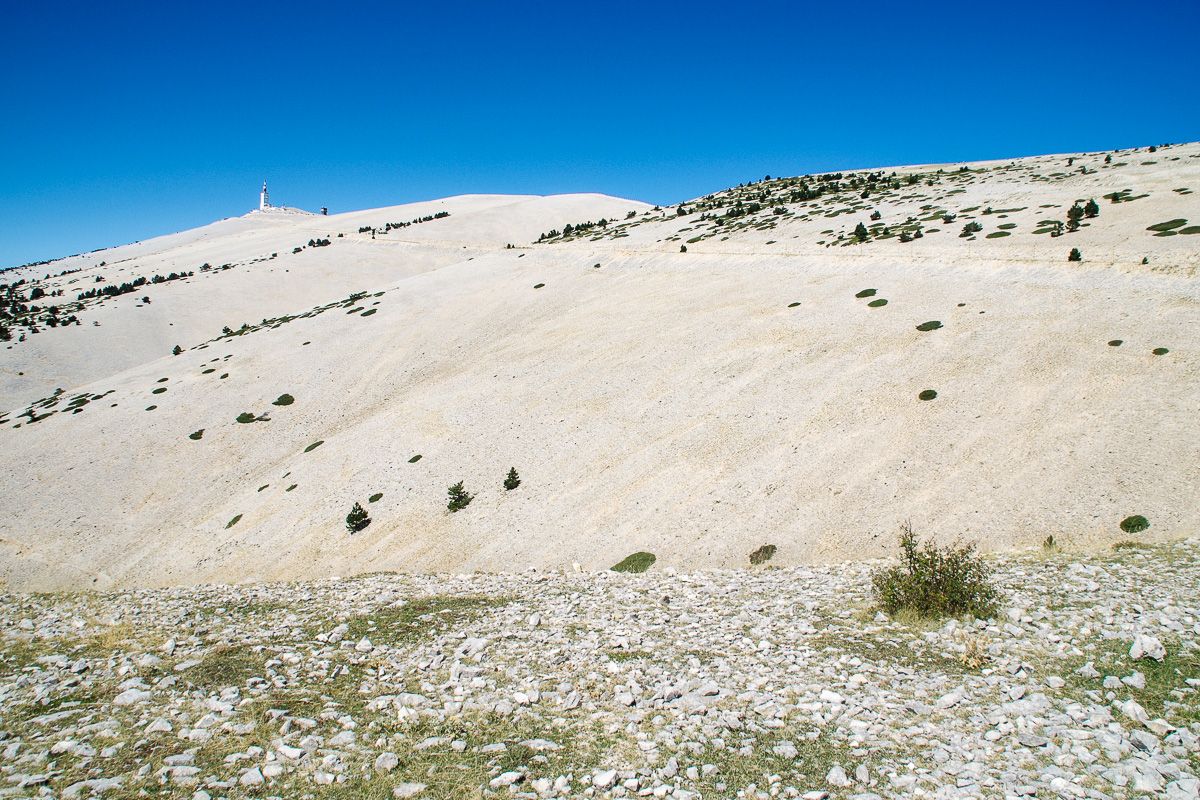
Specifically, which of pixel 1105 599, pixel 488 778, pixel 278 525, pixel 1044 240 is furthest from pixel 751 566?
pixel 1044 240

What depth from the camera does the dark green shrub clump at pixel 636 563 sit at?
24578 mm

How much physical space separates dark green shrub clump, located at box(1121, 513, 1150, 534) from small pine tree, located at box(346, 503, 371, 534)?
112 feet

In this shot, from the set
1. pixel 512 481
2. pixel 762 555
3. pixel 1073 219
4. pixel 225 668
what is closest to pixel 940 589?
pixel 762 555

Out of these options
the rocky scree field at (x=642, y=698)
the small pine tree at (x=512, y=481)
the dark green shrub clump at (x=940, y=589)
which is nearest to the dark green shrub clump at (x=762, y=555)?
the rocky scree field at (x=642, y=698)

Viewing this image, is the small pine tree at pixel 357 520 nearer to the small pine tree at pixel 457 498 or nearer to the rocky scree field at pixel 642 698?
the small pine tree at pixel 457 498

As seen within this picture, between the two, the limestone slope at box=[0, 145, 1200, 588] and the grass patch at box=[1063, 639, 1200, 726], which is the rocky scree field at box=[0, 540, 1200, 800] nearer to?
the grass patch at box=[1063, 639, 1200, 726]

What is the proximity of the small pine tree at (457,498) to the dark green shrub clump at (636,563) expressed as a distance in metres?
11.5

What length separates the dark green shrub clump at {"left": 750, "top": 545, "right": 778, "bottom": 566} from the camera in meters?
23.9

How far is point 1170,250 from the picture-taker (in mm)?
40438

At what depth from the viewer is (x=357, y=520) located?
33.1 meters

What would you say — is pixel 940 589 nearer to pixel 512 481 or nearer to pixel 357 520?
pixel 512 481

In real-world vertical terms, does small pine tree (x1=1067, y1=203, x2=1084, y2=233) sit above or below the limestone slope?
above

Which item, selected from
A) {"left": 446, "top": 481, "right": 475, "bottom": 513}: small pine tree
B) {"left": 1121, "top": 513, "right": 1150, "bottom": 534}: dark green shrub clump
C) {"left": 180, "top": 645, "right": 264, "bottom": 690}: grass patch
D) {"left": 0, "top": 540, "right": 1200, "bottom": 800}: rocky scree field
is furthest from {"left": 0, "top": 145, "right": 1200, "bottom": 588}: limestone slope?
{"left": 180, "top": 645, "right": 264, "bottom": 690}: grass patch

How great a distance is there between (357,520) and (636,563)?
56.8ft
